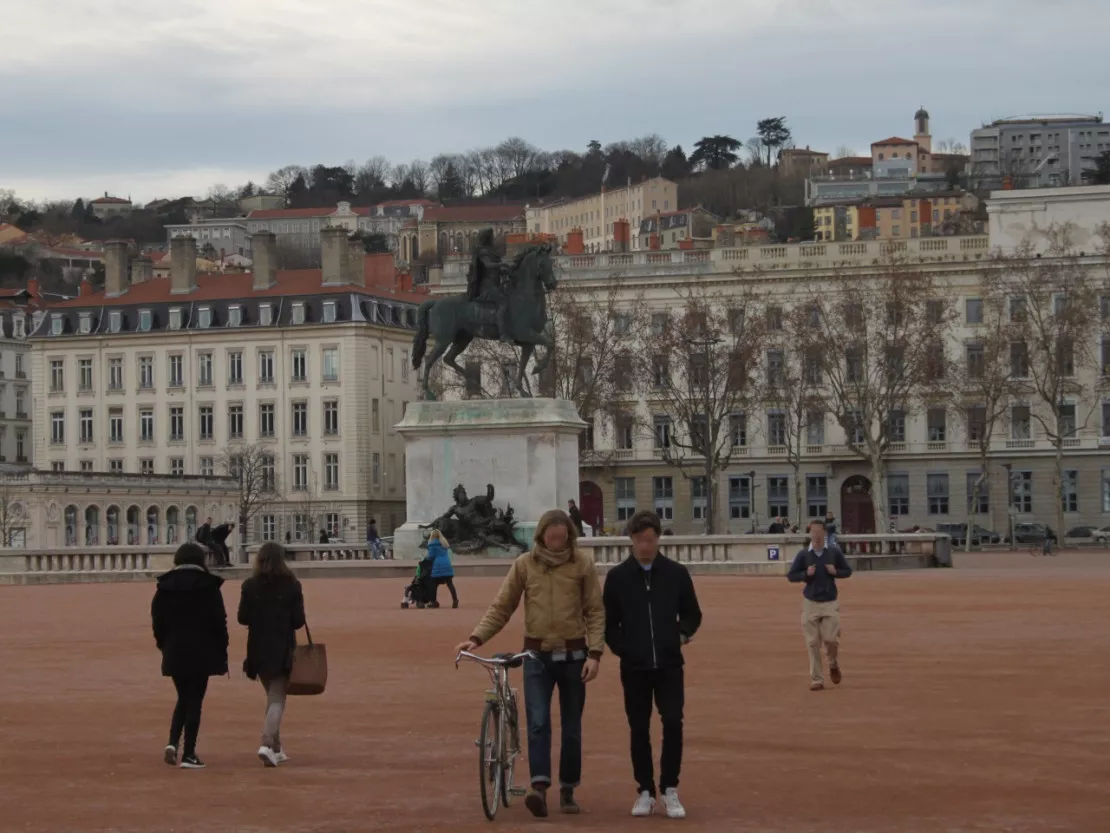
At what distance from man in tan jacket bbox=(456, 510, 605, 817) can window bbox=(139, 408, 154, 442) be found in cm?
10055

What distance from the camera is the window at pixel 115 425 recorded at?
111938 mm

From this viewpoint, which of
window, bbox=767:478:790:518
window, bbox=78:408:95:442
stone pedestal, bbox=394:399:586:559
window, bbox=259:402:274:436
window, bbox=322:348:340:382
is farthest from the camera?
window, bbox=78:408:95:442

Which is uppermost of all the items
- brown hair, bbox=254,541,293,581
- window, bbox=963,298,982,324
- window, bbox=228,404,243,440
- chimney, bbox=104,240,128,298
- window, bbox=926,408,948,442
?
chimney, bbox=104,240,128,298

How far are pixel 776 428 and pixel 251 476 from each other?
81.9ft

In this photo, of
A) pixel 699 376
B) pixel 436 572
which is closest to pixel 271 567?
pixel 436 572

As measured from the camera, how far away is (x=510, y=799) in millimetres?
13211

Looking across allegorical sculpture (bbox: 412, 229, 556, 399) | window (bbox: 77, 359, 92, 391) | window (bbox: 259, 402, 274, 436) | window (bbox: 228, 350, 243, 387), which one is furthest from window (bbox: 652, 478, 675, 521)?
allegorical sculpture (bbox: 412, 229, 556, 399)

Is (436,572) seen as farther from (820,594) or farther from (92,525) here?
(92,525)

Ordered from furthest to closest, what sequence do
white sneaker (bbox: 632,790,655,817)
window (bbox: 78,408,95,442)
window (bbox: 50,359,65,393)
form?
1. window (bbox: 50,359,65,393)
2. window (bbox: 78,408,95,442)
3. white sneaker (bbox: 632,790,655,817)

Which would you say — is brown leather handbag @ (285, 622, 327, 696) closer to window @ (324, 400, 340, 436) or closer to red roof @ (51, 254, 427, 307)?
window @ (324, 400, 340, 436)

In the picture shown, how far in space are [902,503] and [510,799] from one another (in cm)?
8875

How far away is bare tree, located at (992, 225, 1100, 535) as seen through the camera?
8775cm

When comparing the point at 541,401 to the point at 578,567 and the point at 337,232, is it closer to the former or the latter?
the point at 578,567

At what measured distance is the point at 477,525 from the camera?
46.1 m
